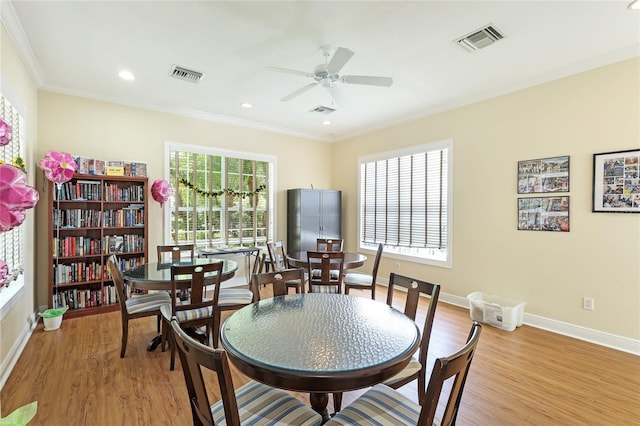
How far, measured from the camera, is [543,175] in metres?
3.69

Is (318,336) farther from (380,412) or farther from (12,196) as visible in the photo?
(12,196)

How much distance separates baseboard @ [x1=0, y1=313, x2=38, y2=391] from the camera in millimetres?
2533

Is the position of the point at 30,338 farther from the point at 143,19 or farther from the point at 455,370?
the point at 455,370

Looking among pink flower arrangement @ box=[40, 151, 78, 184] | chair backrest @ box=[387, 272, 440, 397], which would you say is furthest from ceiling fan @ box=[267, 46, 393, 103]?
pink flower arrangement @ box=[40, 151, 78, 184]

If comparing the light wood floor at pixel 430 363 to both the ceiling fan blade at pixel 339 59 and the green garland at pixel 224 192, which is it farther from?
the ceiling fan blade at pixel 339 59

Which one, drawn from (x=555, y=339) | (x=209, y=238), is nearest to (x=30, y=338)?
(x=209, y=238)

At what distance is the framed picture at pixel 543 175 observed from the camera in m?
3.53

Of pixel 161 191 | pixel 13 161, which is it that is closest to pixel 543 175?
pixel 161 191

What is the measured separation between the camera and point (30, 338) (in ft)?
10.9

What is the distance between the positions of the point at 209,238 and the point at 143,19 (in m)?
3.46

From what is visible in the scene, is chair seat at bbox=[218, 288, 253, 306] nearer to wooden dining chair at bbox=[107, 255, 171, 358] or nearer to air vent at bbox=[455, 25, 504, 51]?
wooden dining chair at bbox=[107, 255, 171, 358]

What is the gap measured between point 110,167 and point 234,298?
2567 mm

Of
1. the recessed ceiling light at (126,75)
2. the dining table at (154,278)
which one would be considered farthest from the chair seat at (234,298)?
the recessed ceiling light at (126,75)

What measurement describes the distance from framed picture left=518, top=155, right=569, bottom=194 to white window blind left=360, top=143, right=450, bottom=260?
1.03 m
